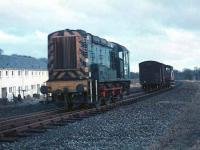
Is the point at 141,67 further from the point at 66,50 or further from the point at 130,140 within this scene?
the point at 130,140

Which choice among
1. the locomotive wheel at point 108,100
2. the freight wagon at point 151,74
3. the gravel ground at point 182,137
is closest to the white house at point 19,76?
the freight wagon at point 151,74

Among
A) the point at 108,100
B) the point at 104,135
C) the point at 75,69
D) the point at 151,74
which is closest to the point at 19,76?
the point at 151,74

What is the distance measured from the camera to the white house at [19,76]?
180ft

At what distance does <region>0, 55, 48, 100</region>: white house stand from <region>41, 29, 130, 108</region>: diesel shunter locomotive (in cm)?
3055

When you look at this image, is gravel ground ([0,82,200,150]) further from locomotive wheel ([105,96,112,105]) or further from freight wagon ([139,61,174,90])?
freight wagon ([139,61,174,90])

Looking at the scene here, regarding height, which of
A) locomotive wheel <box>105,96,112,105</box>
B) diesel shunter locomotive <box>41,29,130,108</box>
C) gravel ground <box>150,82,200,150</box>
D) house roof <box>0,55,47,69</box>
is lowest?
gravel ground <box>150,82,200,150</box>

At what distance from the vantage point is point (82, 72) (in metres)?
20.9

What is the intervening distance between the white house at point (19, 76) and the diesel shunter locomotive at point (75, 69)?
30.6 m

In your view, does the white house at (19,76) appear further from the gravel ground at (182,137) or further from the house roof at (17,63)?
the gravel ground at (182,137)

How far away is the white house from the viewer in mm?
54981

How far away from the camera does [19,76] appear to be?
60562 millimetres

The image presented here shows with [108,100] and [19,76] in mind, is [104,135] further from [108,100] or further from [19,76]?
[19,76]

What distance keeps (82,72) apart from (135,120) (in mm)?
5225

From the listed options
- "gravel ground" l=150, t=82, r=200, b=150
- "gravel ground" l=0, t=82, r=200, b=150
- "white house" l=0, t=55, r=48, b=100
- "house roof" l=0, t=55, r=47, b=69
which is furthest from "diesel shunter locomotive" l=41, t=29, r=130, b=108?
"house roof" l=0, t=55, r=47, b=69
